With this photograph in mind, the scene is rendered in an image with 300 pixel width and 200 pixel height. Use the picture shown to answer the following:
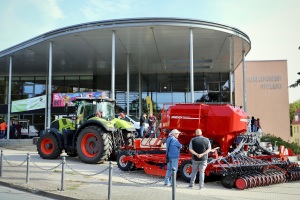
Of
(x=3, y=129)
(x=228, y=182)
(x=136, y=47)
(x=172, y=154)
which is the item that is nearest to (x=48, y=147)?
(x=172, y=154)

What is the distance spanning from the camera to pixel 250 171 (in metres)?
9.98

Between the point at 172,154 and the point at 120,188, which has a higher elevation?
the point at 172,154

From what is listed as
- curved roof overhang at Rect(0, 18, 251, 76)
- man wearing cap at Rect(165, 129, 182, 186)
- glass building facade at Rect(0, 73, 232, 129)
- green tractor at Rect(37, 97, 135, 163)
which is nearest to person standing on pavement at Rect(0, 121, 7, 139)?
curved roof overhang at Rect(0, 18, 251, 76)

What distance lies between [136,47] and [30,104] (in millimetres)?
9719

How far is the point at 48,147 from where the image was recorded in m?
14.8

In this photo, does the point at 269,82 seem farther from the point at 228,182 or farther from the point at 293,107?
the point at 293,107

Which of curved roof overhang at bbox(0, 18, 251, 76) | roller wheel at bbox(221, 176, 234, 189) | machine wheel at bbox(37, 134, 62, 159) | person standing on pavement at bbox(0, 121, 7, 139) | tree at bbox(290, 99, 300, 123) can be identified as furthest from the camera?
tree at bbox(290, 99, 300, 123)

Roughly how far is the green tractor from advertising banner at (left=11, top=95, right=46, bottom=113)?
36.8ft

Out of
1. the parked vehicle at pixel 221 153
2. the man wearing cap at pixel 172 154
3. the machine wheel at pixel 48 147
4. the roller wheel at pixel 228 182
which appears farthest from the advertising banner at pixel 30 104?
the roller wheel at pixel 228 182

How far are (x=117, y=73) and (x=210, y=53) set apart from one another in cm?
1119

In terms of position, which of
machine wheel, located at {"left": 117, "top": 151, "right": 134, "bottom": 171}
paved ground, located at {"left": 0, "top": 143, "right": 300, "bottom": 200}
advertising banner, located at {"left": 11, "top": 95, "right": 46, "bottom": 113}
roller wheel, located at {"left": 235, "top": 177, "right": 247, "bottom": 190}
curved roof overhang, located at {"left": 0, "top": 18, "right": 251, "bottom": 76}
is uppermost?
curved roof overhang, located at {"left": 0, "top": 18, "right": 251, "bottom": 76}

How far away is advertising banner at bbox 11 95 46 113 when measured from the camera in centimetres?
2609

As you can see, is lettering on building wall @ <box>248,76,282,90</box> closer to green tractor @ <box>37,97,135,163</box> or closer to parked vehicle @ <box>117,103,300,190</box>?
green tractor @ <box>37,97,135,163</box>

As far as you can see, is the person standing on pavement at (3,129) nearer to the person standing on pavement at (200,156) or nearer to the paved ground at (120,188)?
the paved ground at (120,188)
